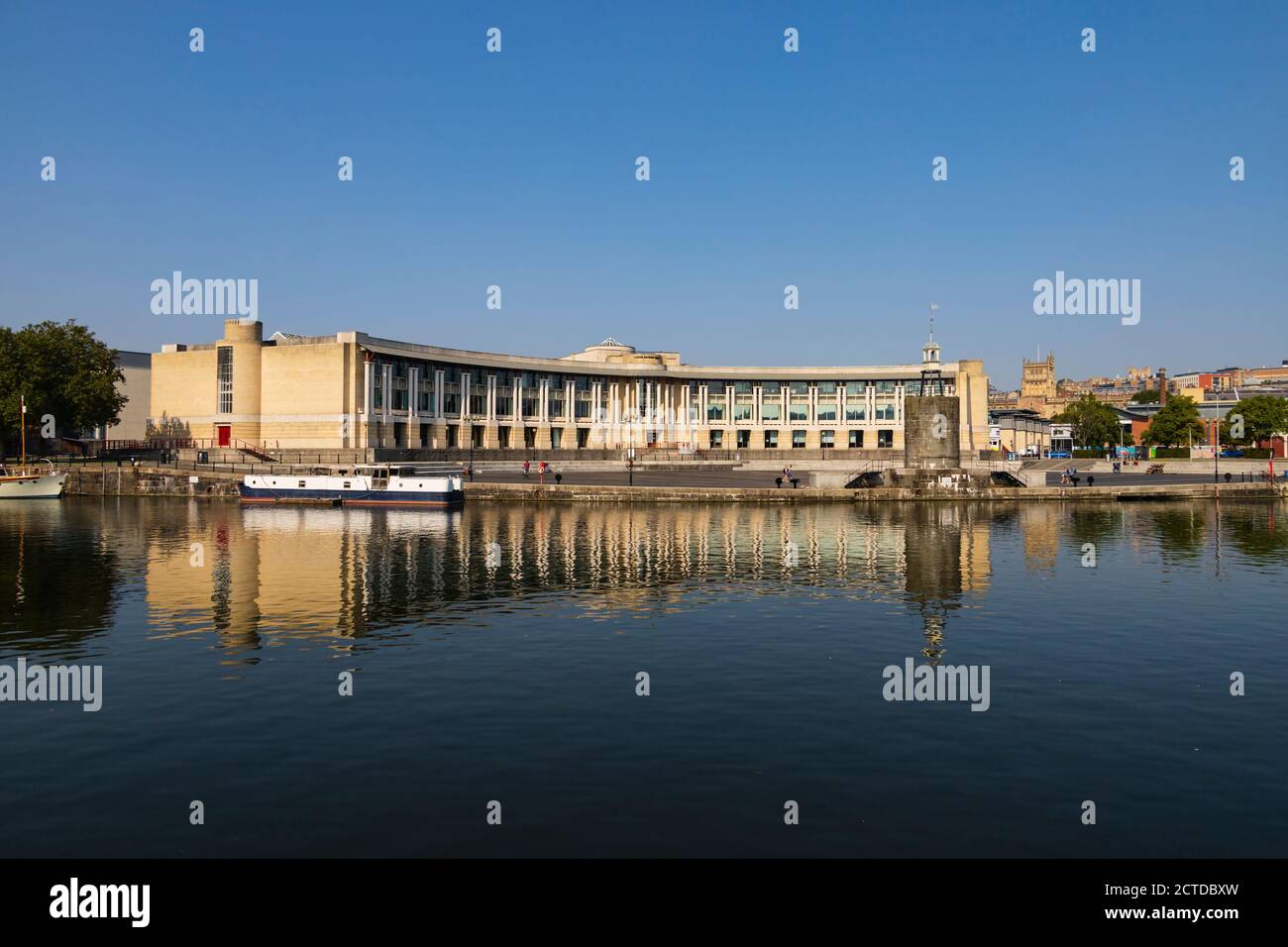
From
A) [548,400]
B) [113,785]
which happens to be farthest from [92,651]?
[548,400]

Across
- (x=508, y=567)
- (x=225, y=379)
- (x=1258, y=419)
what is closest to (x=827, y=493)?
(x=508, y=567)

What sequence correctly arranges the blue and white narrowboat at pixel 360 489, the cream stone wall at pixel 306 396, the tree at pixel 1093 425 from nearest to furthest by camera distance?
the blue and white narrowboat at pixel 360 489
the cream stone wall at pixel 306 396
the tree at pixel 1093 425

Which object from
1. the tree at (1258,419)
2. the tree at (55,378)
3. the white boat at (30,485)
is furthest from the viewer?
the tree at (1258,419)

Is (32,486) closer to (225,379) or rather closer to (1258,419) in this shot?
(225,379)

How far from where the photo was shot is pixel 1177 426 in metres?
165

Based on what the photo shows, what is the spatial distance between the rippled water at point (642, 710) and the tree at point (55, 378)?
7156cm

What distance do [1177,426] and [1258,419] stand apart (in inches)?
480

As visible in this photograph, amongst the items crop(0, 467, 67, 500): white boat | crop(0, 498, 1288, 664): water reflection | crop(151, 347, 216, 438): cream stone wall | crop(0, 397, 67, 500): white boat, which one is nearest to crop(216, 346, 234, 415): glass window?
crop(151, 347, 216, 438): cream stone wall

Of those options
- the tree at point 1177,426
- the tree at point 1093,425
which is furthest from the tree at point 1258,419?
the tree at point 1093,425

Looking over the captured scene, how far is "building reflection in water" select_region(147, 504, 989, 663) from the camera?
31.9 meters

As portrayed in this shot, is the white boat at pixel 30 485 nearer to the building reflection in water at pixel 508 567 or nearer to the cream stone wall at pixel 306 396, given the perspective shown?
the cream stone wall at pixel 306 396

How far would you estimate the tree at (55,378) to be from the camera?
4070 inches

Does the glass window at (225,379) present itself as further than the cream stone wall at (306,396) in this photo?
Yes

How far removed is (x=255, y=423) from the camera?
120 m
